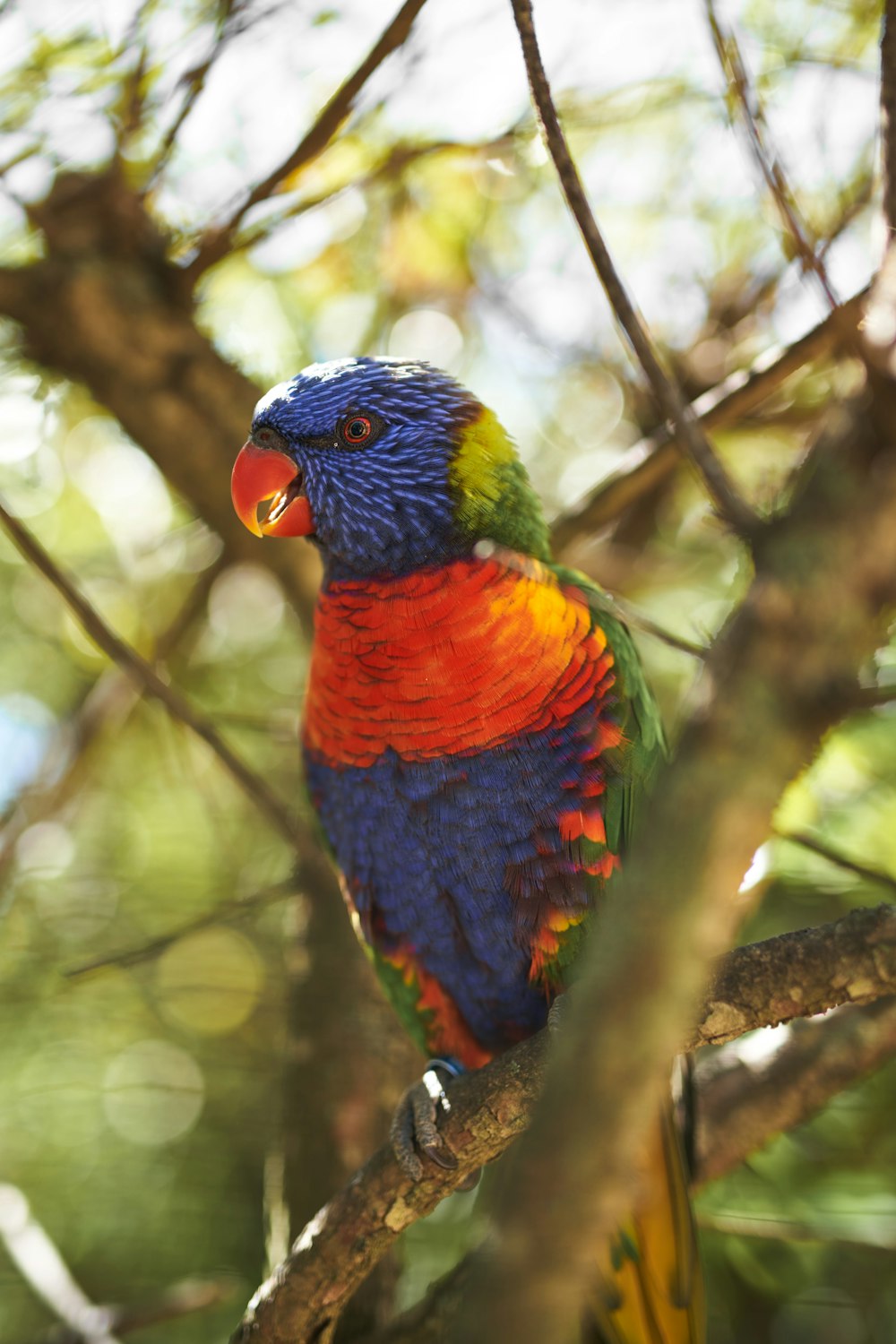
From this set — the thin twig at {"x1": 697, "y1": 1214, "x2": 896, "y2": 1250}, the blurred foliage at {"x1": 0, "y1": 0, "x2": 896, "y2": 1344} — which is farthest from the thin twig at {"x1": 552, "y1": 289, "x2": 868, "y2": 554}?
the thin twig at {"x1": 697, "y1": 1214, "x2": 896, "y2": 1250}

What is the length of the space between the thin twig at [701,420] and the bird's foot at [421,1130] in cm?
143

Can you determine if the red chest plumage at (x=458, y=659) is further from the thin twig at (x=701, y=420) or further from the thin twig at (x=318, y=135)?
the thin twig at (x=318, y=135)

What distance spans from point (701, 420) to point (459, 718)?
0.98 metres

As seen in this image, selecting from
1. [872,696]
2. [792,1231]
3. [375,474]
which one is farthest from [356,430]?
[792,1231]

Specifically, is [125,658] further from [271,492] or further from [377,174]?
[377,174]

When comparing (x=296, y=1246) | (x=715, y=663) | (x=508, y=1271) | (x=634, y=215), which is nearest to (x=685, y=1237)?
(x=296, y=1246)

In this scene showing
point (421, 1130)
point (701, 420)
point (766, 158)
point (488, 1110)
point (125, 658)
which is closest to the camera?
point (766, 158)

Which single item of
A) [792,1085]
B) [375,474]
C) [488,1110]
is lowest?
[792,1085]

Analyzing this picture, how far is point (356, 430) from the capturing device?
1982 millimetres

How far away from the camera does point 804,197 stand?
7.15 feet

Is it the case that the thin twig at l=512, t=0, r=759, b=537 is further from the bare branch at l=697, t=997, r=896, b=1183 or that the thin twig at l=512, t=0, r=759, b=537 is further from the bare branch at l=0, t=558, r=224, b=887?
the bare branch at l=0, t=558, r=224, b=887

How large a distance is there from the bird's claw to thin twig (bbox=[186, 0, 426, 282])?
1807 millimetres

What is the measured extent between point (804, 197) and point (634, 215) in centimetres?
63

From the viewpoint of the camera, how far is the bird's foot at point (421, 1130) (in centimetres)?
160
